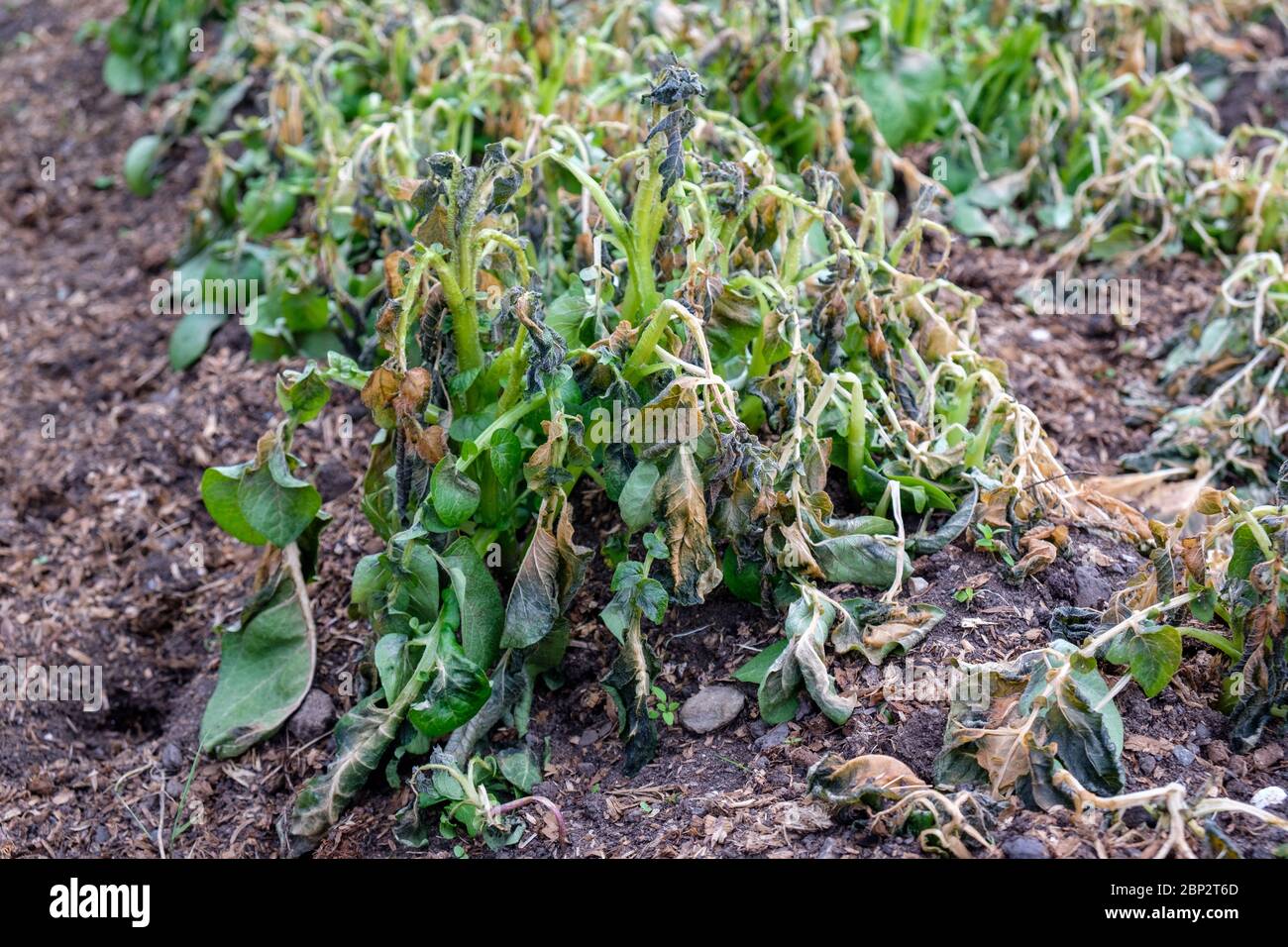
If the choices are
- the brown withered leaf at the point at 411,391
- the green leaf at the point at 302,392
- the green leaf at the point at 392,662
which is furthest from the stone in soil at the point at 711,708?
the green leaf at the point at 302,392

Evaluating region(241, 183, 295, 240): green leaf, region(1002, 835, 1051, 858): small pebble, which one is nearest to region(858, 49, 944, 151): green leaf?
region(241, 183, 295, 240): green leaf

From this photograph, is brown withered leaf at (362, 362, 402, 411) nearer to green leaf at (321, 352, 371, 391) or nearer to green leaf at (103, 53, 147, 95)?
green leaf at (321, 352, 371, 391)

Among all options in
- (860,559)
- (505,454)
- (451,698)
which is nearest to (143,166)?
(505,454)

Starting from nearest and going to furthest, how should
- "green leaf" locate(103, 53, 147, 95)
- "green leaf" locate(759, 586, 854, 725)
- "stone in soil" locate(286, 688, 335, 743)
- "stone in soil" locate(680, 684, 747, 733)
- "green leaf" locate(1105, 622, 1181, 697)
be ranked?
"green leaf" locate(1105, 622, 1181, 697) < "green leaf" locate(759, 586, 854, 725) < "stone in soil" locate(680, 684, 747, 733) < "stone in soil" locate(286, 688, 335, 743) < "green leaf" locate(103, 53, 147, 95)

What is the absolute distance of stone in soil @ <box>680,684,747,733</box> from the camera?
260cm

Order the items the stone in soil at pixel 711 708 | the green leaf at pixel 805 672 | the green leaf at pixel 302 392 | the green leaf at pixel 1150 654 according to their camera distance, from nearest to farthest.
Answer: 1. the green leaf at pixel 1150 654
2. the green leaf at pixel 805 672
3. the stone in soil at pixel 711 708
4. the green leaf at pixel 302 392

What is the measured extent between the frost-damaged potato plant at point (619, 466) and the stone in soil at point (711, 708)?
6cm

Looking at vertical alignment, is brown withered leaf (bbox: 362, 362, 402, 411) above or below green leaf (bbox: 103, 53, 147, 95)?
above

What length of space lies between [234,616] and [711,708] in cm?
134

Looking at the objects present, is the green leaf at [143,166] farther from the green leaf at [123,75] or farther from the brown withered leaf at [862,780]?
the brown withered leaf at [862,780]

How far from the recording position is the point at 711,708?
2.61m

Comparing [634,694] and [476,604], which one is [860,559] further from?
[476,604]

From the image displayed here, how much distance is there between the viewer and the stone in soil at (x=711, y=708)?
260 cm

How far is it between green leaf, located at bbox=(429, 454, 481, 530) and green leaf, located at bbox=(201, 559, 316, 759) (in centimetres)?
61
